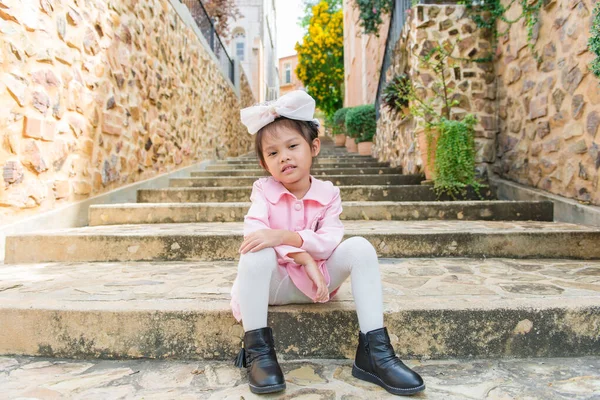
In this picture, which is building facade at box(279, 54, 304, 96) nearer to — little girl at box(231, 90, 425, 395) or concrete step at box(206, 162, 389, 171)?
concrete step at box(206, 162, 389, 171)

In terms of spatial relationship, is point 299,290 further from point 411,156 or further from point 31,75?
point 411,156

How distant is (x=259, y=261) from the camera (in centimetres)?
121

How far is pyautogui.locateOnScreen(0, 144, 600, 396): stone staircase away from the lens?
1.39 metres

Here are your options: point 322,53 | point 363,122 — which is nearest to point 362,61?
point 363,122

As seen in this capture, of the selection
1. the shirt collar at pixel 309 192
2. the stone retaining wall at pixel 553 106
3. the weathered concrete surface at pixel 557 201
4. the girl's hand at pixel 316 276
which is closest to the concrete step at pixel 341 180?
the weathered concrete surface at pixel 557 201

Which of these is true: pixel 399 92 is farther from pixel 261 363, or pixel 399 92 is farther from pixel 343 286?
pixel 261 363

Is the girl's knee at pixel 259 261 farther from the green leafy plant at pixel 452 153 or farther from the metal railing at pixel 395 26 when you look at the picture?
the metal railing at pixel 395 26

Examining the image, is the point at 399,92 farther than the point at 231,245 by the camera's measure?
Yes

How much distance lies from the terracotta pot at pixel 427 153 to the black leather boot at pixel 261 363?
3009 millimetres

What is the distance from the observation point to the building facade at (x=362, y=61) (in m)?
8.00

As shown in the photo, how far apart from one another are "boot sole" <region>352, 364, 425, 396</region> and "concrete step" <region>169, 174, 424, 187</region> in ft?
10.3

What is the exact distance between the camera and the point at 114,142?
347 cm

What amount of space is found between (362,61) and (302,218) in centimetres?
1009

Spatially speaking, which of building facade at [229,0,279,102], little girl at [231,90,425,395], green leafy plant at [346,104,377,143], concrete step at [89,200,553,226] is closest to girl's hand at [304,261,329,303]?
little girl at [231,90,425,395]
